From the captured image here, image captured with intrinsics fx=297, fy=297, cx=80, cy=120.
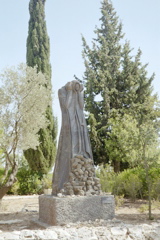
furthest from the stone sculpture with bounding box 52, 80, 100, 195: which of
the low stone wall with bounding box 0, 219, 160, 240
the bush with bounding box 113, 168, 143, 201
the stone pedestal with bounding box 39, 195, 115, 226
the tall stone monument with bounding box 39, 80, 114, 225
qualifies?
the bush with bounding box 113, 168, 143, 201

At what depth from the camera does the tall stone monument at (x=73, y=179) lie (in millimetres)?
5836

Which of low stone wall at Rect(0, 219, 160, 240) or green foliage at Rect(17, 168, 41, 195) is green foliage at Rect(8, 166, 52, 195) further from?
low stone wall at Rect(0, 219, 160, 240)

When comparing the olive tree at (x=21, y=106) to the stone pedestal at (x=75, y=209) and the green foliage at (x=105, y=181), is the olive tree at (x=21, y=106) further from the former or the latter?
the stone pedestal at (x=75, y=209)

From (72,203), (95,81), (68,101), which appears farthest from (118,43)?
(72,203)

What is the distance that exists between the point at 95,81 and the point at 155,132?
11635 mm

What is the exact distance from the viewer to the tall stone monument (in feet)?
19.1

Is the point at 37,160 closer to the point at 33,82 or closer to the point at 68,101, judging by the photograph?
the point at 33,82

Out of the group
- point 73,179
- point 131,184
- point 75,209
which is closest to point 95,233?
point 75,209

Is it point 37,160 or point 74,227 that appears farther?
point 37,160

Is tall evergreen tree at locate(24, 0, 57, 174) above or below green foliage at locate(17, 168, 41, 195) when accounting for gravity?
above

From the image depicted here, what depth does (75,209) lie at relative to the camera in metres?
5.85

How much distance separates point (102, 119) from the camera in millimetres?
18797

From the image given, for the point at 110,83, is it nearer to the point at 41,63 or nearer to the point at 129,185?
the point at 41,63

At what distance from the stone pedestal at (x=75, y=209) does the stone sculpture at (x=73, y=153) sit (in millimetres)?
283
